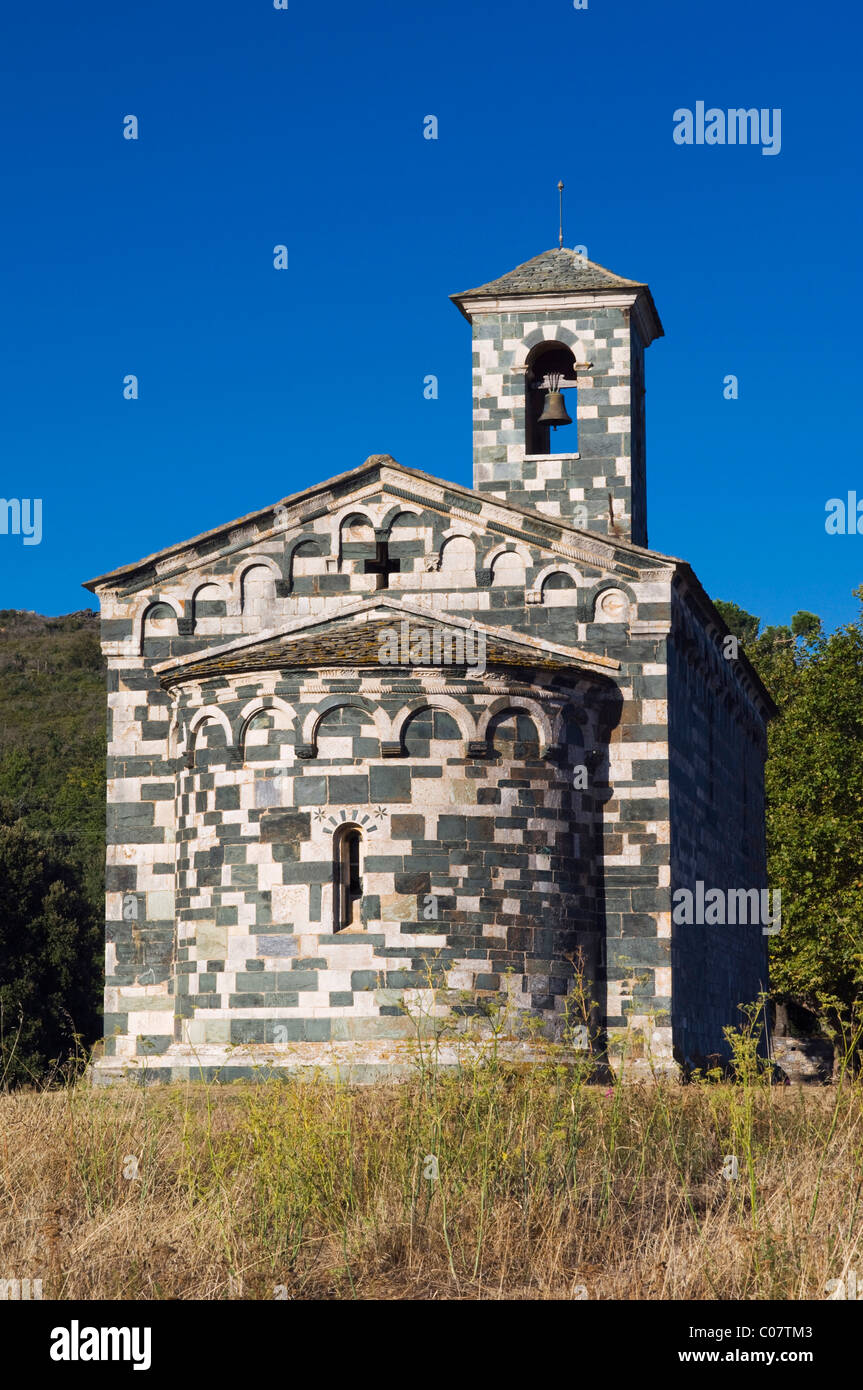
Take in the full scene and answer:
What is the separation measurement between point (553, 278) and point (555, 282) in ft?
0.60

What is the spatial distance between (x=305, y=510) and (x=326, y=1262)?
473 inches

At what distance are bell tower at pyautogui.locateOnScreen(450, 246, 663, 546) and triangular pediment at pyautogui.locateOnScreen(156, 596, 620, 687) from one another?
421 centimetres

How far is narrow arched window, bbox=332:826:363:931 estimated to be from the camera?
17750 millimetres

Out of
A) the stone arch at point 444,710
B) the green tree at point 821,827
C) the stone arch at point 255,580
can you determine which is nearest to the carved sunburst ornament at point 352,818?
the stone arch at point 444,710

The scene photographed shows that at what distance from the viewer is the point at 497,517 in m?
20.0

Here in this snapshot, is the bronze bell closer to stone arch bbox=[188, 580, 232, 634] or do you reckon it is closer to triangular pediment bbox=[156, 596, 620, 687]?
triangular pediment bbox=[156, 596, 620, 687]

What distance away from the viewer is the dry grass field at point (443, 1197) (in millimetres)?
9164

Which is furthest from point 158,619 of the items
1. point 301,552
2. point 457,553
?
point 457,553

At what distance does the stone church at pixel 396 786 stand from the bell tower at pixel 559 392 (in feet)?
8.24

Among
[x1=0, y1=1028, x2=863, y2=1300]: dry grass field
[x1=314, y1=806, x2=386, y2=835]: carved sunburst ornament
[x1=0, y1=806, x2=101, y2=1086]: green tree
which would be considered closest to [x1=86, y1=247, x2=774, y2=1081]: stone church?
[x1=314, y1=806, x2=386, y2=835]: carved sunburst ornament

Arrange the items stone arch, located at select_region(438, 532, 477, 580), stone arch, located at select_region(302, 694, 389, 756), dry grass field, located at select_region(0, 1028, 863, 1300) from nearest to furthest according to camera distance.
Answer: dry grass field, located at select_region(0, 1028, 863, 1300)
stone arch, located at select_region(302, 694, 389, 756)
stone arch, located at select_region(438, 532, 477, 580)

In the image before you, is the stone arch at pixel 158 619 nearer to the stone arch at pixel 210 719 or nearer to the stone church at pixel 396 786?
the stone church at pixel 396 786

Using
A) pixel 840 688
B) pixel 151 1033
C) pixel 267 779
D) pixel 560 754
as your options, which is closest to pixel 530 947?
pixel 560 754
